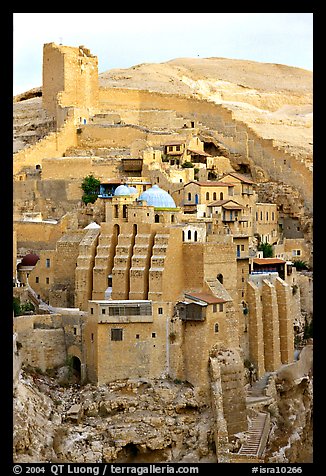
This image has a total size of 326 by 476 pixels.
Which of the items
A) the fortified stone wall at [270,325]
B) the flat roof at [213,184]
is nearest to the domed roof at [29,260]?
the flat roof at [213,184]

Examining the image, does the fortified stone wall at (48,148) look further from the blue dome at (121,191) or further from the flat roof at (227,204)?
the flat roof at (227,204)

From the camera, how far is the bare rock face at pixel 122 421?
3925cm

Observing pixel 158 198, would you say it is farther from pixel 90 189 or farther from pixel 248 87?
pixel 248 87

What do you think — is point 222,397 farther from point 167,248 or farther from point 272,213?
point 272,213

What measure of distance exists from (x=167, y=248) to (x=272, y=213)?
10.9 metres

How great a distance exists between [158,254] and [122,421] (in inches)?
225

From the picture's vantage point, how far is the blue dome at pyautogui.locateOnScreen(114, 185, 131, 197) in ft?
150

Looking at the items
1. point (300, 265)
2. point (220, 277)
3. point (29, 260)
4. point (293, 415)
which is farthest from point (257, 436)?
point (300, 265)

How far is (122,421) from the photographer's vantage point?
4031 centimetres
